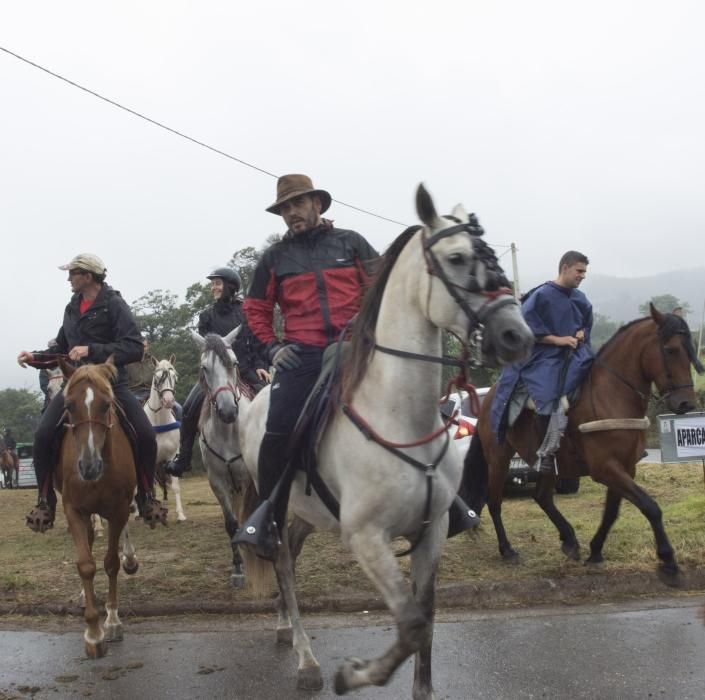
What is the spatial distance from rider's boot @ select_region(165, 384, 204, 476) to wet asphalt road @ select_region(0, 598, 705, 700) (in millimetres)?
3297

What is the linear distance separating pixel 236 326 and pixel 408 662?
5492mm

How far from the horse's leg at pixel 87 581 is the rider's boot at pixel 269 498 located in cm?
179

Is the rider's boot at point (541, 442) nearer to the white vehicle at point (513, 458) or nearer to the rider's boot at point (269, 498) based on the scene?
the white vehicle at point (513, 458)

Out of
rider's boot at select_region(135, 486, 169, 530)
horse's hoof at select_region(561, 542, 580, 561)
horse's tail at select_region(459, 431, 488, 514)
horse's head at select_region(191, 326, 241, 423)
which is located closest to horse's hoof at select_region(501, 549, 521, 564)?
horse's hoof at select_region(561, 542, 580, 561)

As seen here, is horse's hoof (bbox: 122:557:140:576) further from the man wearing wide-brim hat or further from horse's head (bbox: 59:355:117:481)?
the man wearing wide-brim hat

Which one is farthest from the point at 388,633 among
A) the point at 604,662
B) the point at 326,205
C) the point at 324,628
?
the point at 326,205

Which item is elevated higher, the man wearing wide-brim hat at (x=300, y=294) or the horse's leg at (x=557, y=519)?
the man wearing wide-brim hat at (x=300, y=294)

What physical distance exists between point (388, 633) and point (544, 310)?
3859mm

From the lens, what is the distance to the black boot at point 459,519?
4969mm

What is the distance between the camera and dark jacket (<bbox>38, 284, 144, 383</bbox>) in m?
7.15

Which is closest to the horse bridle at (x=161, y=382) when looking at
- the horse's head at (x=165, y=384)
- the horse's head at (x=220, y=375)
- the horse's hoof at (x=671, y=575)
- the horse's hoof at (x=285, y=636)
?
the horse's head at (x=165, y=384)

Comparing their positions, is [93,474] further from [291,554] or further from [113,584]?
[291,554]

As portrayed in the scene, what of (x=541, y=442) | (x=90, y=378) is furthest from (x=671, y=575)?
(x=90, y=378)

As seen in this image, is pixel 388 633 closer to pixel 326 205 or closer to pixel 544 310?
Answer: pixel 326 205
